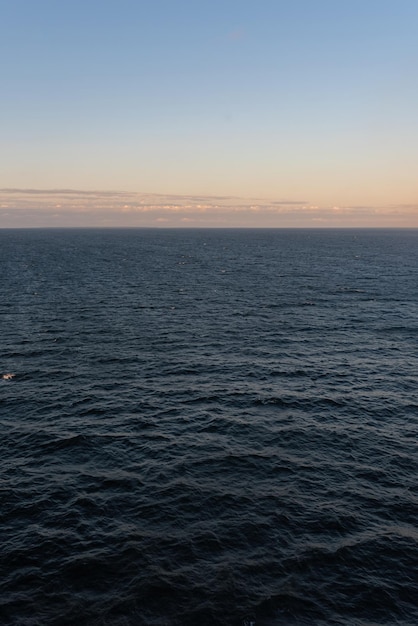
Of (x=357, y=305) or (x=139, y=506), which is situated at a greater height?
(x=357, y=305)

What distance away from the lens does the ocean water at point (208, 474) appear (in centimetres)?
2997

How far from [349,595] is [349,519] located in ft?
24.7

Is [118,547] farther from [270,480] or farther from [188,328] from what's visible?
[188,328]

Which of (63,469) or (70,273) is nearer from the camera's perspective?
(63,469)

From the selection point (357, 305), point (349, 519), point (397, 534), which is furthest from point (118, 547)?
point (357, 305)

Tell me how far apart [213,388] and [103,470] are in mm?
22450

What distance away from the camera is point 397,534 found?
117 ft

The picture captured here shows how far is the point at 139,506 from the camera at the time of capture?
3838 centimetres

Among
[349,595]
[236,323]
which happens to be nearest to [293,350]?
[236,323]

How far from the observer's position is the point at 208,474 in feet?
141

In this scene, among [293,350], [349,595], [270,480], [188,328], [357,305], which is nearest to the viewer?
[349,595]

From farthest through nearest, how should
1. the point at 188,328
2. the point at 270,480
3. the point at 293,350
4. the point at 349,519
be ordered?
the point at 188,328 < the point at 293,350 < the point at 270,480 < the point at 349,519

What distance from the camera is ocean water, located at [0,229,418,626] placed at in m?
30.0

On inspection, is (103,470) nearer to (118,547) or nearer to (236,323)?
(118,547)
